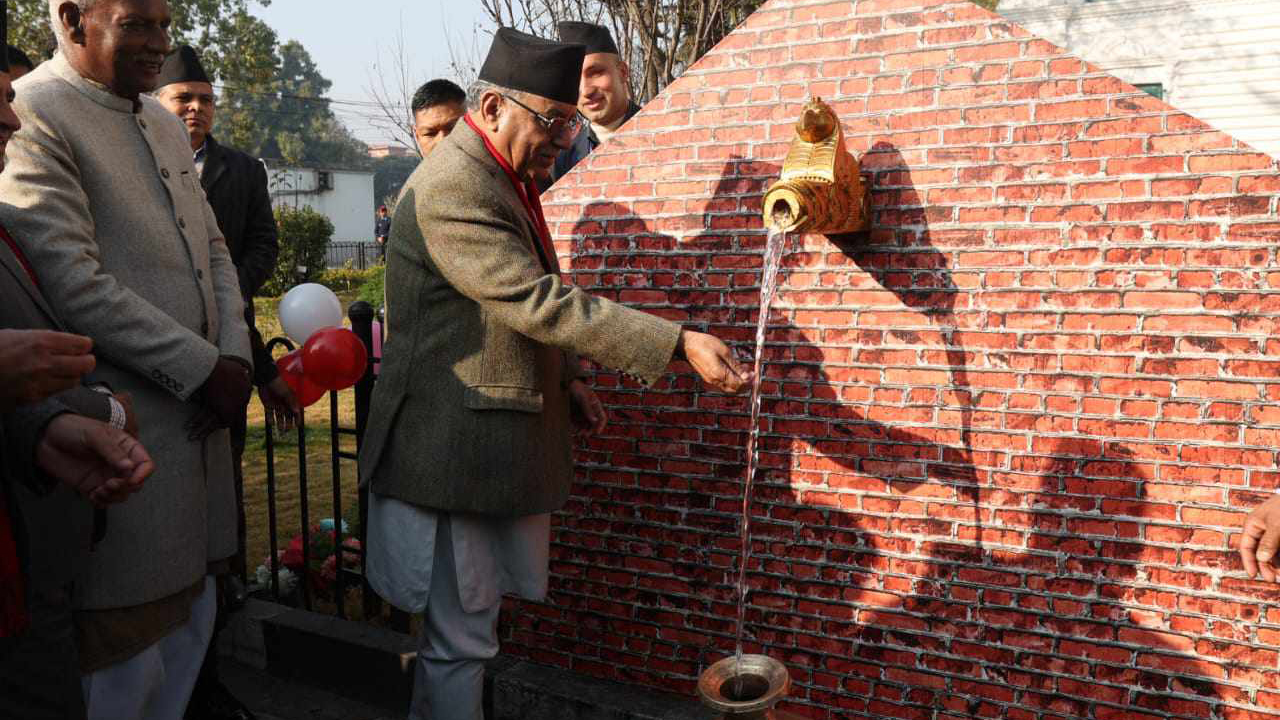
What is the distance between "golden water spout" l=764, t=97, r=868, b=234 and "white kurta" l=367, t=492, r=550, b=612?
1.31 m

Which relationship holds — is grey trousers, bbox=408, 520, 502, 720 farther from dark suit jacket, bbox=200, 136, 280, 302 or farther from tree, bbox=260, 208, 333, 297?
tree, bbox=260, 208, 333, 297

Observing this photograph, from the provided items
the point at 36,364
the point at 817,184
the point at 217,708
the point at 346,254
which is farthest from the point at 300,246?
the point at 36,364

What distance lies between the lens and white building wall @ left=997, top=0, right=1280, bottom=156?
11.4 m

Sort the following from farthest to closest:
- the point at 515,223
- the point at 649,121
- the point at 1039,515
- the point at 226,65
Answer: the point at 226,65 < the point at 649,121 < the point at 1039,515 < the point at 515,223

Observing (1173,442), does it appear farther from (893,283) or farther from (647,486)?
(647,486)

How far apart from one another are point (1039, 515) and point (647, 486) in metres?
1.50

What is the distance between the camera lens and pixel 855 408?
3.66m

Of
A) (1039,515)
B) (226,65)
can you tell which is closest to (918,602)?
Result: (1039,515)

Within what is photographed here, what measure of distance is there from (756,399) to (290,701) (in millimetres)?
2576

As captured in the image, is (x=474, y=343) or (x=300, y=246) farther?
(x=300, y=246)

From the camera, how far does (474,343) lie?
10.3ft

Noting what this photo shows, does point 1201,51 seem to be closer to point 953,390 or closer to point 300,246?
point 953,390

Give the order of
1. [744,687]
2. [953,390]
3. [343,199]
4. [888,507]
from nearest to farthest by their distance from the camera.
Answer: [744,687] → [953,390] → [888,507] → [343,199]

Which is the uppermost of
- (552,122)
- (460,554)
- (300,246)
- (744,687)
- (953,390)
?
(552,122)
